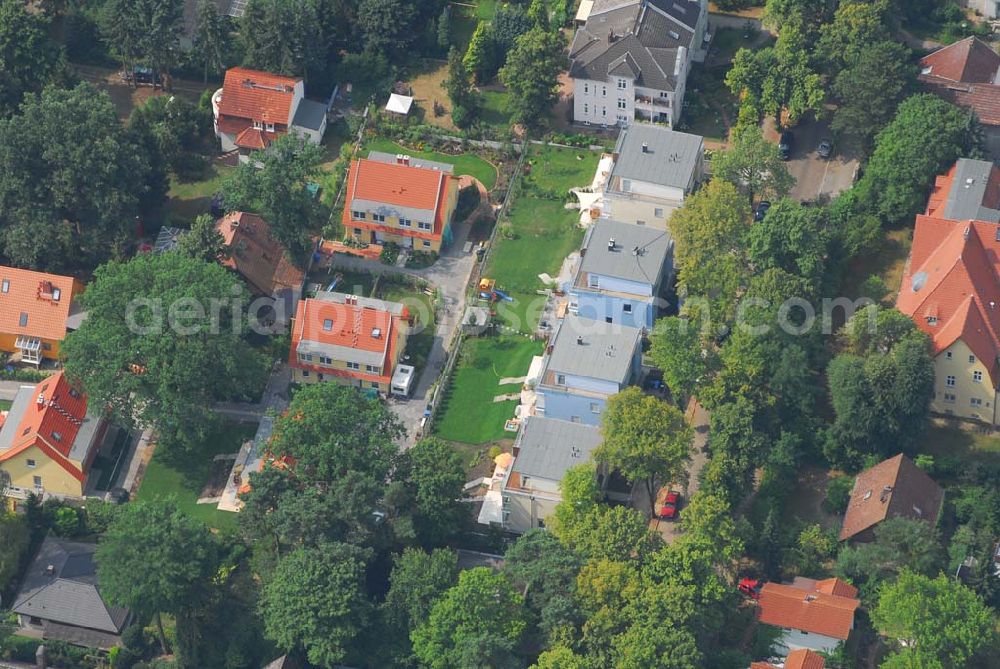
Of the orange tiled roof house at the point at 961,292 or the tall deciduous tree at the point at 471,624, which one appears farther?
the orange tiled roof house at the point at 961,292

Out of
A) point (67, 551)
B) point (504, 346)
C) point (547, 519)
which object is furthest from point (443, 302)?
point (67, 551)

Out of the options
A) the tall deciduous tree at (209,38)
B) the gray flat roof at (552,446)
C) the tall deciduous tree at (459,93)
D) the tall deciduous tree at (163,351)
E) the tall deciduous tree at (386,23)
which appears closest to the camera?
the gray flat roof at (552,446)

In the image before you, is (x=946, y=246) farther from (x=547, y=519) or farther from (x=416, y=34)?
(x=416, y=34)

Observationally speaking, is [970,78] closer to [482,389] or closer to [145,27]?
[482,389]

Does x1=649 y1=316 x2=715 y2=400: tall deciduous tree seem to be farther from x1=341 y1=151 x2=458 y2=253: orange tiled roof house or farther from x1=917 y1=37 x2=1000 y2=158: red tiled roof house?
x1=917 y1=37 x2=1000 y2=158: red tiled roof house

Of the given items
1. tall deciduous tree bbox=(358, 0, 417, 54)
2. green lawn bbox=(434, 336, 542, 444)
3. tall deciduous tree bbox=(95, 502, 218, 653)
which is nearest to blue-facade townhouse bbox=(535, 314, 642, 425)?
A: green lawn bbox=(434, 336, 542, 444)

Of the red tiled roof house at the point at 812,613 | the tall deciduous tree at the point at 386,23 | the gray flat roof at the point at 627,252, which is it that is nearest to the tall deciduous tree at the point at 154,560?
the gray flat roof at the point at 627,252

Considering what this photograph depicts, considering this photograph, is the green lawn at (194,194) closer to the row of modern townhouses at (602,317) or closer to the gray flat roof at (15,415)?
the gray flat roof at (15,415)
